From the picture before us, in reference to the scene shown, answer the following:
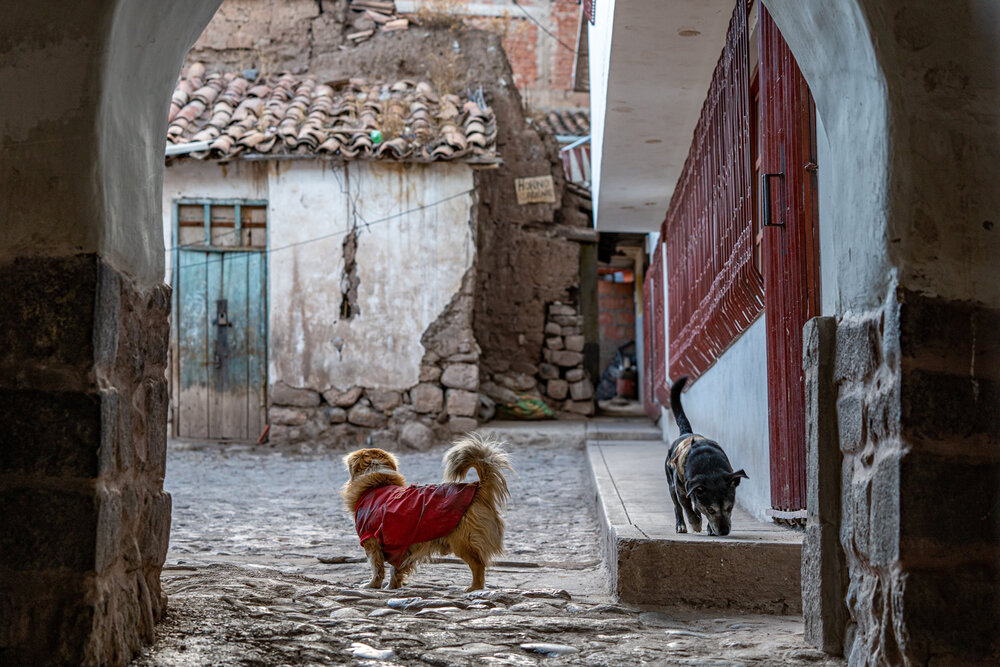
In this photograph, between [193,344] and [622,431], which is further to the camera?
[193,344]

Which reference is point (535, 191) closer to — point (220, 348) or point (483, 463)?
point (220, 348)

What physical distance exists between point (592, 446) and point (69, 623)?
298 inches

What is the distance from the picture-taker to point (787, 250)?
12.5ft

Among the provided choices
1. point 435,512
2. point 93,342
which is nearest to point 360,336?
point 435,512

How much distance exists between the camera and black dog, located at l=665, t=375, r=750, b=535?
3.70 metres

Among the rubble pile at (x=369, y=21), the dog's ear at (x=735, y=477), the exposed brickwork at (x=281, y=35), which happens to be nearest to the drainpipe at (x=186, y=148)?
the exposed brickwork at (x=281, y=35)

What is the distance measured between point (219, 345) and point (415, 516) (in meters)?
7.64

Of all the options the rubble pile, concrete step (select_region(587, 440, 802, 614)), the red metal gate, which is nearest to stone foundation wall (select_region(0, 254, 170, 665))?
concrete step (select_region(587, 440, 802, 614))

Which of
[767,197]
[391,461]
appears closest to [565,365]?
[391,461]

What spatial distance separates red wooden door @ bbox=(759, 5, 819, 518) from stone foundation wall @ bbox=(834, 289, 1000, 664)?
1.61 metres

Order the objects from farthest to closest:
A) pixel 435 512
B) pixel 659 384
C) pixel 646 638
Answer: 1. pixel 659 384
2. pixel 435 512
3. pixel 646 638

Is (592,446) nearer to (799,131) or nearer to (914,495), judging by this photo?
(799,131)

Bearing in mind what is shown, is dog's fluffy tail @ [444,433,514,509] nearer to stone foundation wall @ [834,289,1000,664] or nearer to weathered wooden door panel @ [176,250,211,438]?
stone foundation wall @ [834,289,1000,664]

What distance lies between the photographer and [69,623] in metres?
2.15
